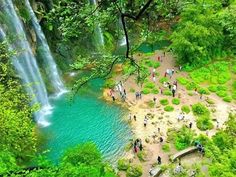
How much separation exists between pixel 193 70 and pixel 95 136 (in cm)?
1507

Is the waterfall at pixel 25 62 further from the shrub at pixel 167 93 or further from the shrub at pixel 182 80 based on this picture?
the shrub at pixel 182 80

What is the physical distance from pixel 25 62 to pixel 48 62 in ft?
13.9

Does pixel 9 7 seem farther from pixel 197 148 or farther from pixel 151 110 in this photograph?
pixel 197 148

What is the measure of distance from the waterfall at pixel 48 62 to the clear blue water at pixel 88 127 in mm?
2304

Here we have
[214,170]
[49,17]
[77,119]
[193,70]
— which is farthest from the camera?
[193,70]

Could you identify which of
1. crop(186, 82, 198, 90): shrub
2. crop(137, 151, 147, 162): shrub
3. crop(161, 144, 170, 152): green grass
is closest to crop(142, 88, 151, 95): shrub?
crop(186, 82, 198, 90): shrub

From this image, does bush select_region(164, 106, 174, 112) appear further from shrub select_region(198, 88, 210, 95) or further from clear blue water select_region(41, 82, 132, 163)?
shrub select_region(198, 88, 210, 95)

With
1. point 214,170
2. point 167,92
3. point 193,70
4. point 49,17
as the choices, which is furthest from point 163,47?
point 49,17

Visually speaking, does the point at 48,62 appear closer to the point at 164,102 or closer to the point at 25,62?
the point at 25,62

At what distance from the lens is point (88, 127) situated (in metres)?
32.2

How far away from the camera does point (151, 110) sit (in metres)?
34.3

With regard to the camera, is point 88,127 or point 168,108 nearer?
point 88,127

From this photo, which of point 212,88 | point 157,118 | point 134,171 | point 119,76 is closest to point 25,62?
point 119,76

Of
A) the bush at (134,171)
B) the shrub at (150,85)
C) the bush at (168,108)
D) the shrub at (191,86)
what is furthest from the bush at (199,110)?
the bush at (134,171)
